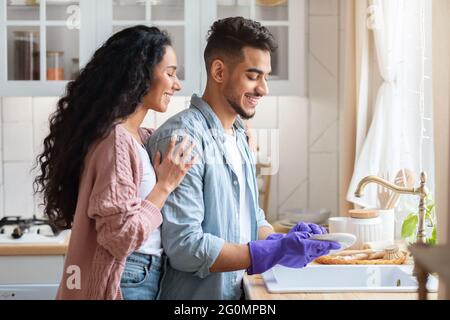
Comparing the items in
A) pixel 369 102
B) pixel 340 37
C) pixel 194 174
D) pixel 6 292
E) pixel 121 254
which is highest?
pixel 340 37

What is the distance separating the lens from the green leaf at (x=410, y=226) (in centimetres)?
149

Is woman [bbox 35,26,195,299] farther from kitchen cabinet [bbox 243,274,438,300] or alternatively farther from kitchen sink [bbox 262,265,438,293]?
kitchen sink [bbox 262,265,438,293]

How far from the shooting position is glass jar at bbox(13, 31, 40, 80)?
203 cm

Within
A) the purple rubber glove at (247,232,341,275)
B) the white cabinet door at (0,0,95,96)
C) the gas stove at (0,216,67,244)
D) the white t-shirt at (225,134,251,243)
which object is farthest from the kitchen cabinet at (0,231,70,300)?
the purple rubber glove at (247,232,341,275)

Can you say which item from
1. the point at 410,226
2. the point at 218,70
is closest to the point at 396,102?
the point at 410,226

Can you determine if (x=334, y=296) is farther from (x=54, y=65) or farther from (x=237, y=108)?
(x=54, y=65)

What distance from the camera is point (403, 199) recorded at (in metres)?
1.70

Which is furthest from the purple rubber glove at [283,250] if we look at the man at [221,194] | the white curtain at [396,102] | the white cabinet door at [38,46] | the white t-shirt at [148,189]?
the white cabinet door at [38,46]

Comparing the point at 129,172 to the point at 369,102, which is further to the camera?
the point at 369,102

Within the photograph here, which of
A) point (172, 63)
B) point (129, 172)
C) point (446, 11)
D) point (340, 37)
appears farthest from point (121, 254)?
point (340, 37)

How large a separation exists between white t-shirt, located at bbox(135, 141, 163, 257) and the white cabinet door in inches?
39.0

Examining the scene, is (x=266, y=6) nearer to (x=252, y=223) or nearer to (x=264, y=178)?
(x=264, y=178)

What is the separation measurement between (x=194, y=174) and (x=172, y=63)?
17 centimetres

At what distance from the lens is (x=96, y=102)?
1.03m
